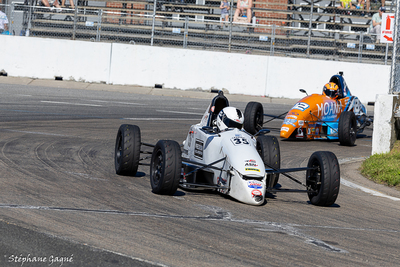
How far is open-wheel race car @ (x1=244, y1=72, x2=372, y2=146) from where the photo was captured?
43.9 ft

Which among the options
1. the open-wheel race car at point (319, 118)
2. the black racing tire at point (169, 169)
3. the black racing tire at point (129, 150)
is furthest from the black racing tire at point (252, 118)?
the black racing tire at point (169, 169)

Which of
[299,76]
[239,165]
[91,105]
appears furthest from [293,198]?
[299,76]

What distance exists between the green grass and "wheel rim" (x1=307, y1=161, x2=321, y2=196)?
224 cm

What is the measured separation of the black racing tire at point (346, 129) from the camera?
13266 mm

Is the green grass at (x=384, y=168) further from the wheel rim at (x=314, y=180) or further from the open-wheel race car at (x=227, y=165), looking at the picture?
the open-wheel race car at (x=227, y=165)

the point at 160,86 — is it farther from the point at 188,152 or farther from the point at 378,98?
the point at 188,152

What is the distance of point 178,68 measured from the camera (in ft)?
71.1

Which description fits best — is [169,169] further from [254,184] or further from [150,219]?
[150,219]

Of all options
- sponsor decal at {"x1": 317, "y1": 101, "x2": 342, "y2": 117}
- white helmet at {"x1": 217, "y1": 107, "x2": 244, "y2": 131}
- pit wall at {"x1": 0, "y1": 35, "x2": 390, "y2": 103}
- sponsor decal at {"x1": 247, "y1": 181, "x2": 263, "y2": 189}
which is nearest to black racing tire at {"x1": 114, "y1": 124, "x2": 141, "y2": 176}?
white helmet at {"x1": 217, "y1": 107, "x2": 244, "y2": 131}

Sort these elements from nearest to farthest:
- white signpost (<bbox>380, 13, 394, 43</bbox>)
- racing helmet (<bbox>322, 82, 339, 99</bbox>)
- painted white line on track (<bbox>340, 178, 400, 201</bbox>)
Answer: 1. painted white line on track (<bbox>340, 178, 400, 201</bbox>)
2. racing helmet (<bbox>322, 82, 339, 99</bbox>)
3. white signpost (<bbox>380, 13, 394, 43</bbox>)

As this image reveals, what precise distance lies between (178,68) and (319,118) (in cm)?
888

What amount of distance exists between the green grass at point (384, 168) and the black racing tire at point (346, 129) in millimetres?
2312

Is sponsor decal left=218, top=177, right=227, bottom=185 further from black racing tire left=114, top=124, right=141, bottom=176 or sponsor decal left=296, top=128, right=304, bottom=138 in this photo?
sponsor decal left=296, top=128, right=304, bottom=138

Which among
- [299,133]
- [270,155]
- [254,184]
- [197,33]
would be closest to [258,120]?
[299,133]
